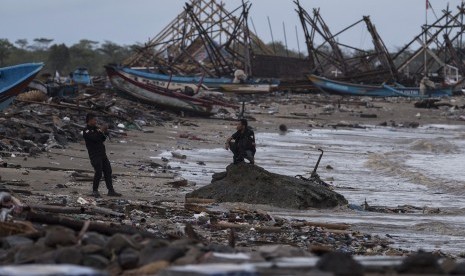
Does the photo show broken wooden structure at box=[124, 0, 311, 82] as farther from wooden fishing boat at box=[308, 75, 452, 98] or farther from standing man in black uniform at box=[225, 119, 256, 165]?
standing man in black uniform at box=[225, 119, 256, 165]

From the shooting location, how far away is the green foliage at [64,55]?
84.6 metres

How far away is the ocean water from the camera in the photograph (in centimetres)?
1223

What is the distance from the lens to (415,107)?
48000mm

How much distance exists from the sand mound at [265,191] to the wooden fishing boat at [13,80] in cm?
796

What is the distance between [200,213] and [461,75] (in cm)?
4795

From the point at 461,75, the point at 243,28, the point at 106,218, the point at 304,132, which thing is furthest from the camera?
the point at 461,75

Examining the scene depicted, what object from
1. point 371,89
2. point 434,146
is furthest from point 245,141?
point 371,89

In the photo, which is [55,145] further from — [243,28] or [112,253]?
[243,28]

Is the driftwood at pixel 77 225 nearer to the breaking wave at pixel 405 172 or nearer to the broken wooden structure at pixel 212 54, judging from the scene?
the breaking wave at pixel 405 172

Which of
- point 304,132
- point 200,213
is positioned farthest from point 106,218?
point 304,132

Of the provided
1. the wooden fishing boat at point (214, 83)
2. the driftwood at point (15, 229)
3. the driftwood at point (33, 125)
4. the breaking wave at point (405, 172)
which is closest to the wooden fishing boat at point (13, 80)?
the driftwood at point (33, 125)

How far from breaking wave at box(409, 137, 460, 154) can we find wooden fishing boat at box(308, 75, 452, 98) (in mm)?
22808

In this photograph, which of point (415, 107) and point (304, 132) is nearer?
point (304, 132)

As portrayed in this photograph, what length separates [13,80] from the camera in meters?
20.9
